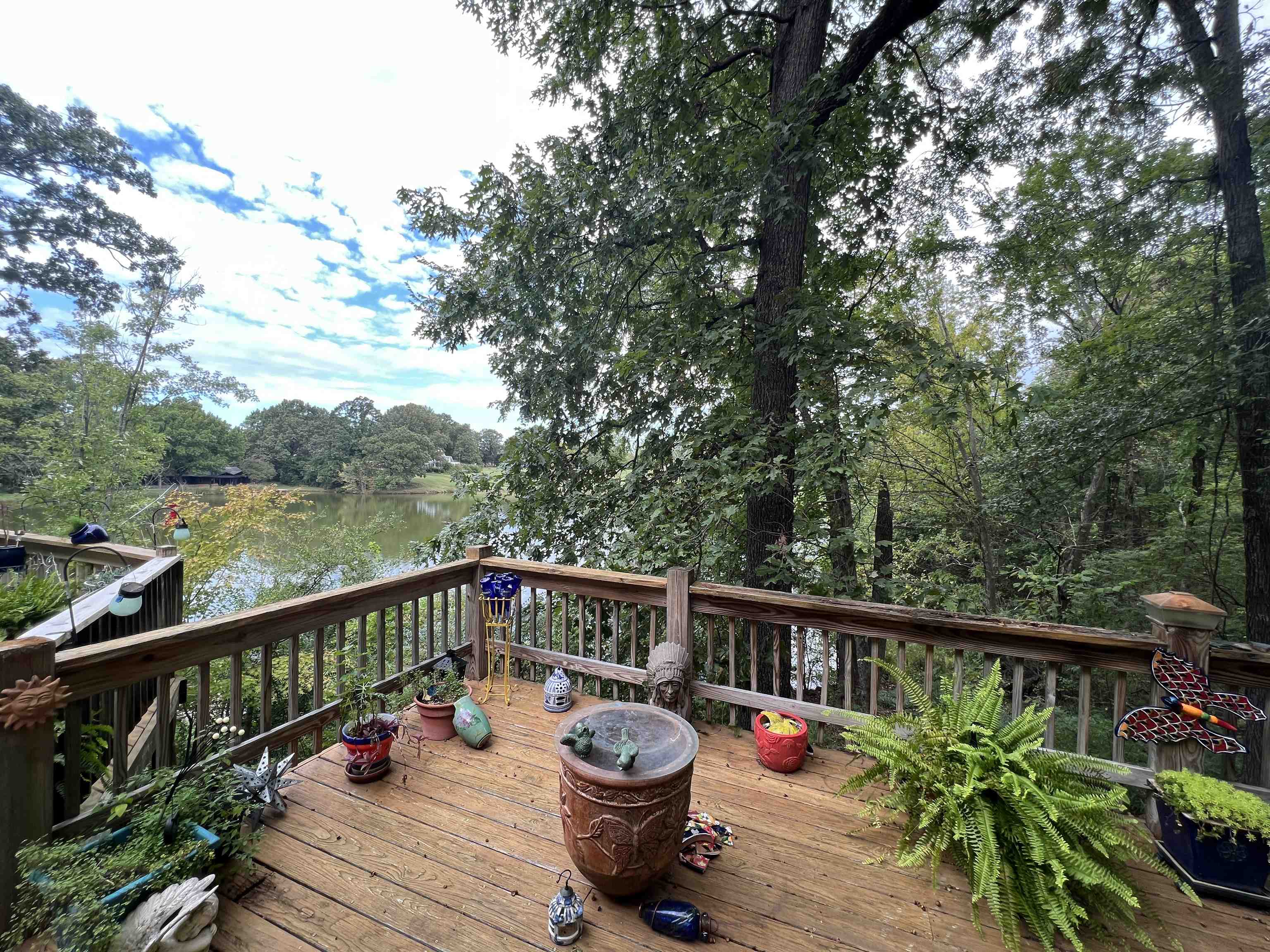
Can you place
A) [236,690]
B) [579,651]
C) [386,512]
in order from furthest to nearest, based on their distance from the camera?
1. [386,512]
2. [579,651]
3. [236,690]

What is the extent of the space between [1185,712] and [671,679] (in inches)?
82.3

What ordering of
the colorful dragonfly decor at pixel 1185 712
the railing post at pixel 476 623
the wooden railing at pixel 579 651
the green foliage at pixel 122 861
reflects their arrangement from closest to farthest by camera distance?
the green foliage at pixel 122 861 → the wooden railing at pixel 579 651 → the colorful dragonfly decor at pixel 1185 712 → the railing post at pixel 476 623

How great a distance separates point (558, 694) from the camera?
114 inches

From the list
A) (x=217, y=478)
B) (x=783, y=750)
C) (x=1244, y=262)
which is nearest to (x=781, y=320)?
(x=783, y=750)

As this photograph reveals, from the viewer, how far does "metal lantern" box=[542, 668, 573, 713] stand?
2908mm

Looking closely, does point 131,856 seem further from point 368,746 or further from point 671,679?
point 671,679

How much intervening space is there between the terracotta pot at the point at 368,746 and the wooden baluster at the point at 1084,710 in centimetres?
313

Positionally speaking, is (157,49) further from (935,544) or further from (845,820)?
(935,544)

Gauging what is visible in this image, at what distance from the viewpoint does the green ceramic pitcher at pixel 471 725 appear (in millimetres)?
2521

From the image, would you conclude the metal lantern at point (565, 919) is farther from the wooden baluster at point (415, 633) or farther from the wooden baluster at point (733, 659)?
the wooden baluster at point (415, 633)

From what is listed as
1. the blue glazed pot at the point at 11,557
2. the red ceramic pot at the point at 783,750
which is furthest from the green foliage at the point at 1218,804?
the blue glazed pot at the point at 11,557

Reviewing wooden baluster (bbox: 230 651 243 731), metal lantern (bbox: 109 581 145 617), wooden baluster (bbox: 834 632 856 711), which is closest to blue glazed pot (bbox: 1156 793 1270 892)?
wooden baluster (bbox: 834 632 856 711)

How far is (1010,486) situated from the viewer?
5078 millimetres

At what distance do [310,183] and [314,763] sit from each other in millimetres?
14044
